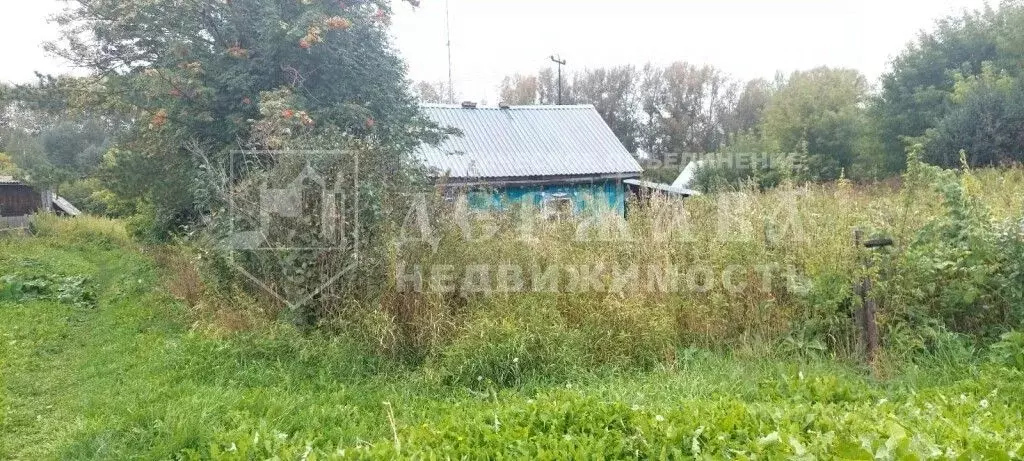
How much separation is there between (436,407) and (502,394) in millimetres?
518

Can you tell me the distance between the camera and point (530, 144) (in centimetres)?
1770

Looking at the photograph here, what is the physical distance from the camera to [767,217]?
5602 millimetres

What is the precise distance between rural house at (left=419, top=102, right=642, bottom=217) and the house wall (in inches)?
687

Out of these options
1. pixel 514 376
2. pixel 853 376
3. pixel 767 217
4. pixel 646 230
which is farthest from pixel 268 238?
pixel 853 376

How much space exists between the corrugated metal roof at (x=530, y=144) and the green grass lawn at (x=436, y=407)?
10.5m

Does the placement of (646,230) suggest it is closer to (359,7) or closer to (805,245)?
(805,245)

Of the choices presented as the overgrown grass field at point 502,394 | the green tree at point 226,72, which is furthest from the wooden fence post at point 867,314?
the green tree at point 226,72

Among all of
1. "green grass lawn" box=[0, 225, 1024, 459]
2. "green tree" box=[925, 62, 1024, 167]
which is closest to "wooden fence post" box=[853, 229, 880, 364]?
"green grass lawn" box=[0, 225, 1024, 459]

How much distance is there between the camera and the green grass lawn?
9.30ft

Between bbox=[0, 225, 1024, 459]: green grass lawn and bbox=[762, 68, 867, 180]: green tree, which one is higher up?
bbox=[762, 68, 867, 180]: green tree

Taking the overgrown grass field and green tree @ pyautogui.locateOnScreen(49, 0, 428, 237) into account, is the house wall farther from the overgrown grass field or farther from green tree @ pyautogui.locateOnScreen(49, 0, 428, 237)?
the overgrown grass field

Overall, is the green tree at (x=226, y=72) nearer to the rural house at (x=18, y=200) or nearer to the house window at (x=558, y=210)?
the house window at (x=558, y=210)

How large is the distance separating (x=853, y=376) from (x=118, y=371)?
5920 millimetres

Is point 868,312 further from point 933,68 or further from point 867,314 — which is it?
point 933,68
